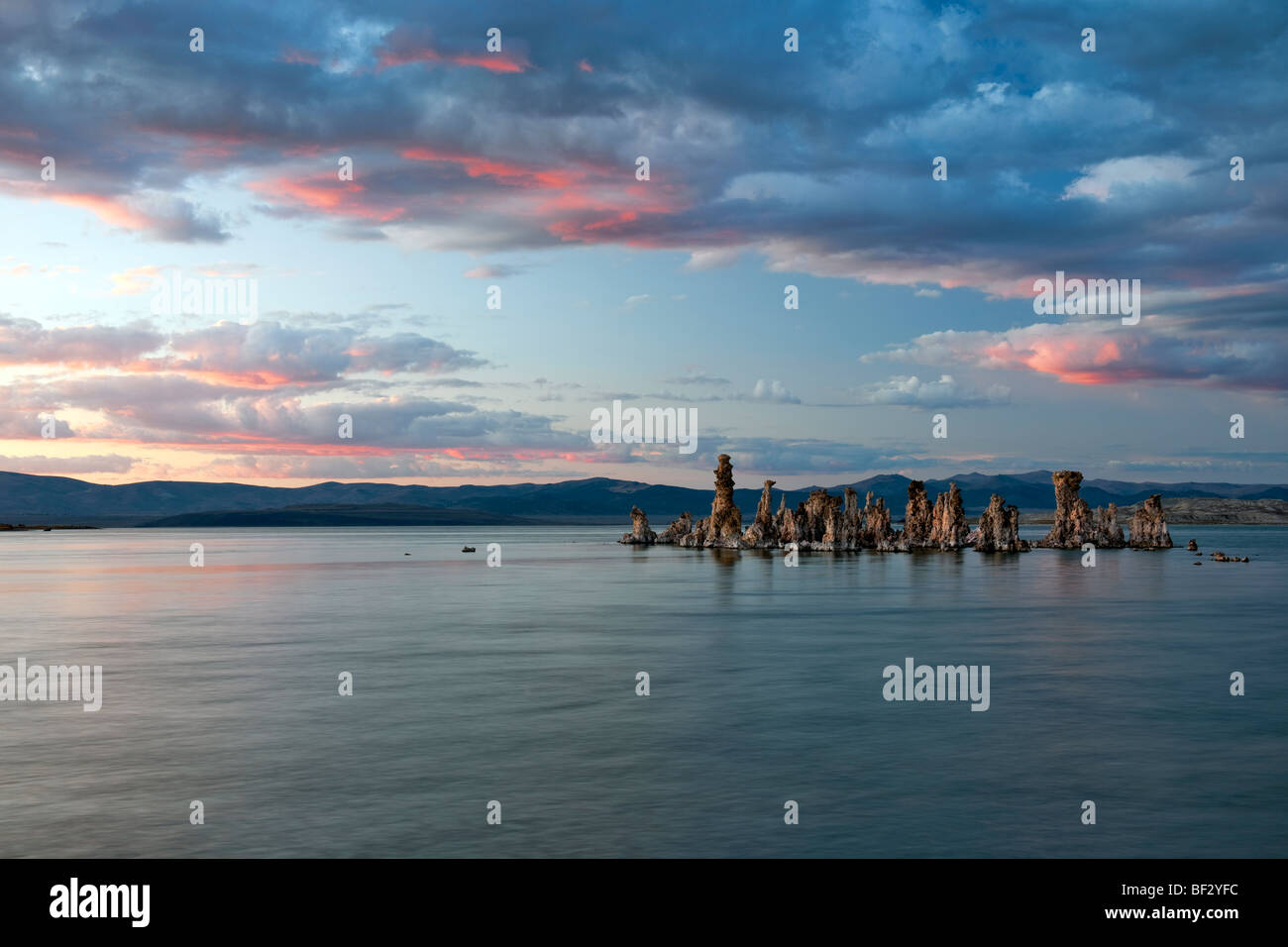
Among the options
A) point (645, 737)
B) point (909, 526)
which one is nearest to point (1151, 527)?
point (909, 526)

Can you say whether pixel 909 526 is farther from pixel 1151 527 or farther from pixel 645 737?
pixel 645 737

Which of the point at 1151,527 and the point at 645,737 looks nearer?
the point at 645,737

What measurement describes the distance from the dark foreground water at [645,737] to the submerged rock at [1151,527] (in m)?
132

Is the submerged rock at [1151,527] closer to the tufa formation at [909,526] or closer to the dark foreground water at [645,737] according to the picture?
the tufa formation at [909,526]

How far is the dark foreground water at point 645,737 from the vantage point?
19641mm

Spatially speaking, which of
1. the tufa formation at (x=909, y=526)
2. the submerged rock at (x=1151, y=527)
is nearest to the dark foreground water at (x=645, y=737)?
the tufa formation at (x=909, y=526)

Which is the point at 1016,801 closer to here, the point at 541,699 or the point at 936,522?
the point at 541,699

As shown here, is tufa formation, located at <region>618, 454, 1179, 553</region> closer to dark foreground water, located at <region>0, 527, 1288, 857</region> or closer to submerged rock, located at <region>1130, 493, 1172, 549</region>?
submerged rock, located at <region>1130, 493, 1172, 549</region>

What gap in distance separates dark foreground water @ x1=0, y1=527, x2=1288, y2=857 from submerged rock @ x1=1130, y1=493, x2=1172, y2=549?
132 m

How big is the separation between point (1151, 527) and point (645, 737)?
184 metres

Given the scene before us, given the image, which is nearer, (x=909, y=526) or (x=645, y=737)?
(x=645, y=737)

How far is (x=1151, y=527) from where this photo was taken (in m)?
190

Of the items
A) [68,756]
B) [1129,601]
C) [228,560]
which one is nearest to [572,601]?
[1129,601]

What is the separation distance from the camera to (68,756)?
25.8m
